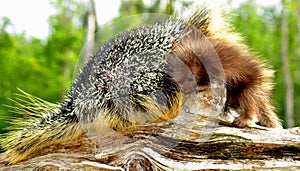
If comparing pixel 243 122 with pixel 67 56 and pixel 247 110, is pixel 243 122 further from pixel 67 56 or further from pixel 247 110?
pixel 67 56

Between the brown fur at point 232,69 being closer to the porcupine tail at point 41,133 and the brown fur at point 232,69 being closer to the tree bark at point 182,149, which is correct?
the tree bark at point 182,149

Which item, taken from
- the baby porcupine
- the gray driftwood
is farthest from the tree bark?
the baby porcupine

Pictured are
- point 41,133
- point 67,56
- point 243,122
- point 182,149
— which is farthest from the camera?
point 67,56

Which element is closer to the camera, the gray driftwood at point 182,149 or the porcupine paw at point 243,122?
the gray driftwood at point 182,149

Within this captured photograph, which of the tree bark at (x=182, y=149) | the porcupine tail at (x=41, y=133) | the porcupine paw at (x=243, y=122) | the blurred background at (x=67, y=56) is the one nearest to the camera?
the tree bark at (x=182, y=149)

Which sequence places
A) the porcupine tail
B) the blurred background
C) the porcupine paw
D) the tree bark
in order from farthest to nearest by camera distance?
the blurred background < the porcupine tail < the porcupine paw < the tree bark

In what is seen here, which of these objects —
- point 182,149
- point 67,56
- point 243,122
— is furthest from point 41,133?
point 67,56

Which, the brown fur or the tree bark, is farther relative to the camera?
the brown fur

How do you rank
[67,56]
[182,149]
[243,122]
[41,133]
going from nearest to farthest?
[182,149] < [243,122] < [41,133] < [67,56]

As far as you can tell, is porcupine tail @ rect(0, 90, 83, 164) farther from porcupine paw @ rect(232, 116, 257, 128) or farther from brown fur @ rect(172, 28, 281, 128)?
porcupine paw @ rect(232, 116, 257, 128)

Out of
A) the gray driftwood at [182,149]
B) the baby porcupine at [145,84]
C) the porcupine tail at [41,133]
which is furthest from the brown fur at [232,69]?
the porcupine tail at [41,133]
